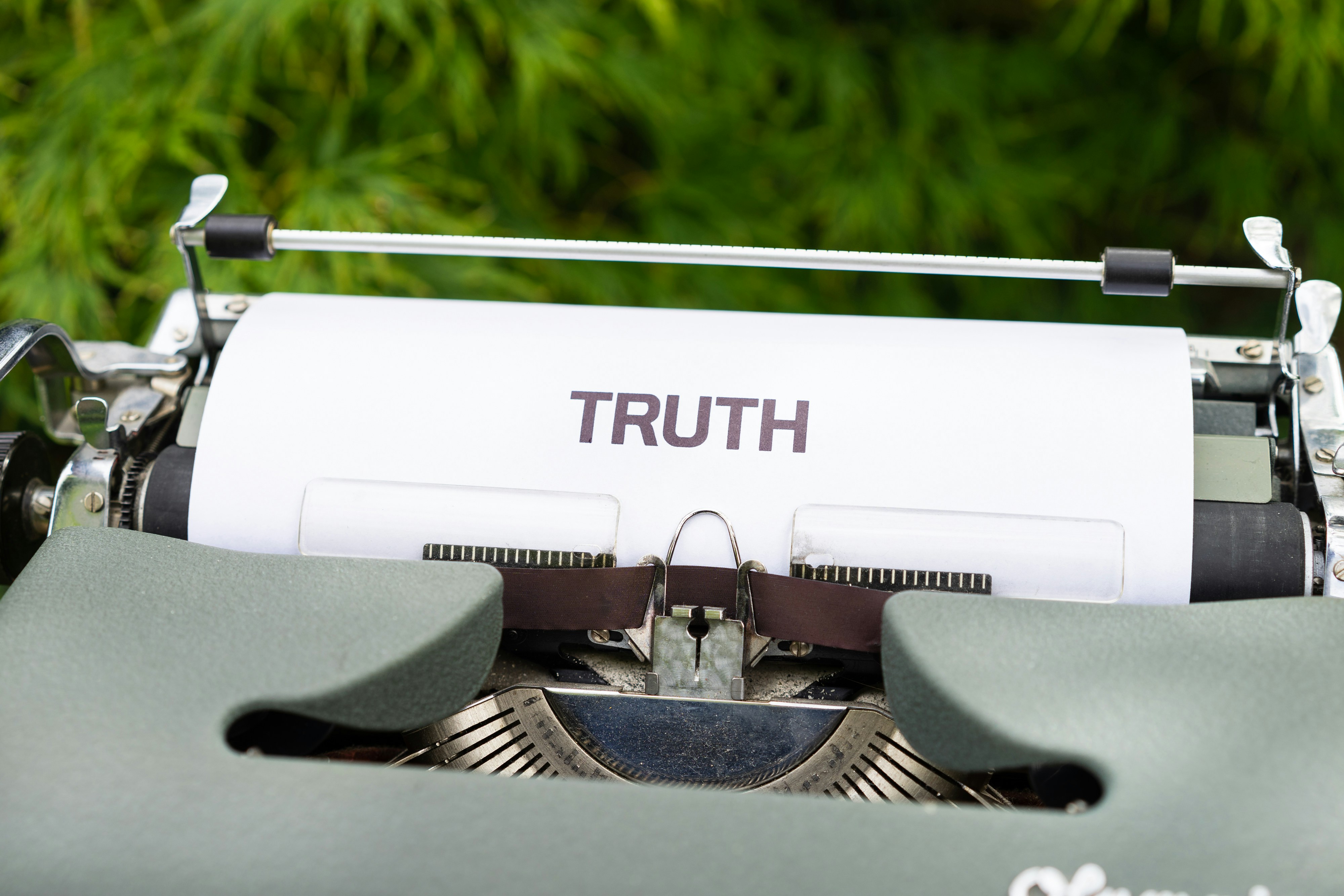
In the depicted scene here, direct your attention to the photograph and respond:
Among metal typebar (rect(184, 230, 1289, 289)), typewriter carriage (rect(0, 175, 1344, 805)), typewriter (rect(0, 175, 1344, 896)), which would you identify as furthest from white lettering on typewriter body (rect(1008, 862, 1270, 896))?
metal typebar (rect(184, 230, 1289, 289))

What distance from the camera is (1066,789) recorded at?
2.34 ft

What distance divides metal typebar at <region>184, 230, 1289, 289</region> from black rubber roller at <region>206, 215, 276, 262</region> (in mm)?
11

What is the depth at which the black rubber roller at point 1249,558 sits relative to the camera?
0.85 meters

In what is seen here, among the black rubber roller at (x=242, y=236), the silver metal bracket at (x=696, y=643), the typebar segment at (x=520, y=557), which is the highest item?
the black rubber roller at (x=242, y=236)

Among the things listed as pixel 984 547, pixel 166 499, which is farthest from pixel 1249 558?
pixel 166 499

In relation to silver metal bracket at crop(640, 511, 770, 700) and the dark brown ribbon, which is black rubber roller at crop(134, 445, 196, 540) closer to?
the dark brown ribbon

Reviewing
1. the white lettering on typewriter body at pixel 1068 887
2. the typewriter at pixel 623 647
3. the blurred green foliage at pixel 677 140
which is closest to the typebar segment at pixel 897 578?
the typewriter at pixel 623 647

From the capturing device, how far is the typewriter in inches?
24.1

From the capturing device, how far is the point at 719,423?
91cm

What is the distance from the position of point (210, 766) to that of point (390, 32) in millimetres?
1434

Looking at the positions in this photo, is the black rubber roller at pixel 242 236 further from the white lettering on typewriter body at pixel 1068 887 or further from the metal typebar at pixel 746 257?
the white lettering on typewriter body at pixel 1068 887

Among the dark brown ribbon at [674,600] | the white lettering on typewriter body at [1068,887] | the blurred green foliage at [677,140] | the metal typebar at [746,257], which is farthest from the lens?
the blurred green foliage at [677,140]

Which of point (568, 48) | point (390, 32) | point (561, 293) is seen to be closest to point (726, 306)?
point (561, 293)

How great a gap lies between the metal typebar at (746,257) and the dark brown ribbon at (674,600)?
303 mm
